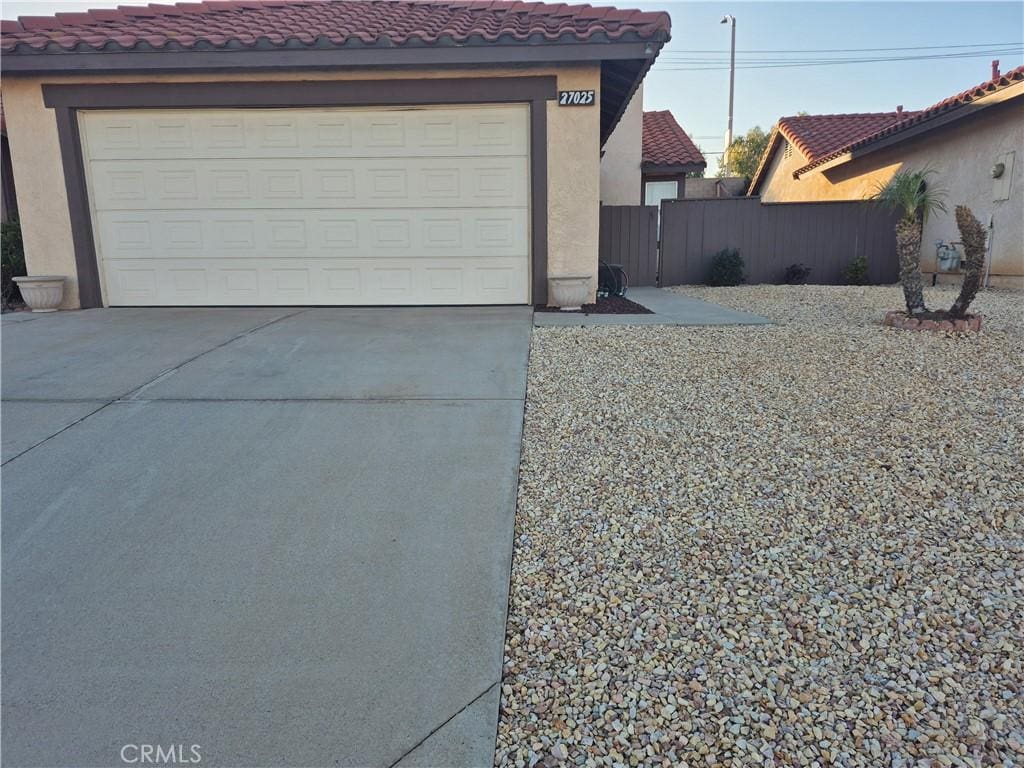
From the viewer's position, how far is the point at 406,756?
188 cm

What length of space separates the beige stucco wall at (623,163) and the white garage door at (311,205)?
8608 mm

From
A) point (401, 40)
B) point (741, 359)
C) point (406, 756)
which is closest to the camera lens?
point (406, 756)

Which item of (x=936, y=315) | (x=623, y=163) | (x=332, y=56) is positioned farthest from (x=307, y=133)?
(x=623, y=163)

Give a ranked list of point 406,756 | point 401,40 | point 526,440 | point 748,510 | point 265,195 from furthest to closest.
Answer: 1. point 265,195
2. point 401,40
3. point 526,440
4. point 748,510
5. point 406,756

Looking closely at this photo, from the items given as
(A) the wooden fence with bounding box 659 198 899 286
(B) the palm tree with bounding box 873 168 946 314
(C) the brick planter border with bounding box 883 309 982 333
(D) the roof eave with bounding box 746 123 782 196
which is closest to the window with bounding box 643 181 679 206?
(D) the roof eave with bounding box 746 123 782 196

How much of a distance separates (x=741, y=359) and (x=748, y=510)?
304cm

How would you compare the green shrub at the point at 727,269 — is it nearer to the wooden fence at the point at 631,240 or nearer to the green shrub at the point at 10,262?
the wooden fence at the point at 631,240

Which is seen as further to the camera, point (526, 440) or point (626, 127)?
point (626, 127)

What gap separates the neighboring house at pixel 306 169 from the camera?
8500 millimetres

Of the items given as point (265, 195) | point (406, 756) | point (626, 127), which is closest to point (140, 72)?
point (265, 195)

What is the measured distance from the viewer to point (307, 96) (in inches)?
337

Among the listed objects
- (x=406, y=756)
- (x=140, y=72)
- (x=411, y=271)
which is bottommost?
(x=406, y=756)

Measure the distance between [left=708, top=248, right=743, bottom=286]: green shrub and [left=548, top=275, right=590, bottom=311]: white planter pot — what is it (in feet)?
→ 19.1

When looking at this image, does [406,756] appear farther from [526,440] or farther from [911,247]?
[911,247]
